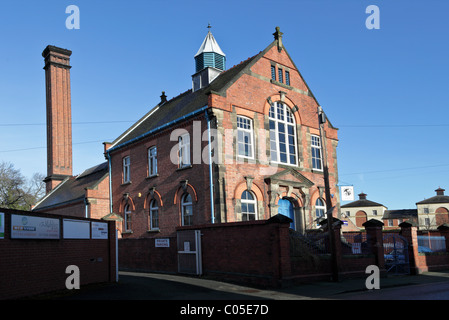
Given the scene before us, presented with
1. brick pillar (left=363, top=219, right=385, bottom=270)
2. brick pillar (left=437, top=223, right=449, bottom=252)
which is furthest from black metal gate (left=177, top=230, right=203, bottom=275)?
brick pillar (left=437, top=223, right=449, bottom=252)

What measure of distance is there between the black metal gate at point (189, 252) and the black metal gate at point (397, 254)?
958cm

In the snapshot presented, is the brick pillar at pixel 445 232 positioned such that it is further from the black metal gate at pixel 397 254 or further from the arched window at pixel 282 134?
the arched window at pixel 282 134

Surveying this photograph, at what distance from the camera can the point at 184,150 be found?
22531 mm

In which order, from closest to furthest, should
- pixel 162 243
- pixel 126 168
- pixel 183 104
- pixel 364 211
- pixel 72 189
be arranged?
1. pixel 162 243
2. pixel 183 104
3. pixel 126 168
4. pixel 72 189
5. pixel 364 211

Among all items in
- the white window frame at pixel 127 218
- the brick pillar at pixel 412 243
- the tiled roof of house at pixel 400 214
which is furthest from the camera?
the tiled roof of house at pixel 400 214

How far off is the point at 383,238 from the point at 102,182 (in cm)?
1795

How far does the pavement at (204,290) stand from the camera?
12500 millimetres

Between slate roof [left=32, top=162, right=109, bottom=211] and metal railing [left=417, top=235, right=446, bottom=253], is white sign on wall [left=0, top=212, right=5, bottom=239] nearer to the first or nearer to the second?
slate roof [left=32, top=162, right=109, bottom=211]

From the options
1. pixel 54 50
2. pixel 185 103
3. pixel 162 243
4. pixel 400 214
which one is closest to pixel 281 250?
pixel 162 243

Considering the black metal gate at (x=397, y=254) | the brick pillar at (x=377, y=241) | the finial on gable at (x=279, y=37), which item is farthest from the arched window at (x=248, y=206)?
the finial on gable at (x=279, y=37)

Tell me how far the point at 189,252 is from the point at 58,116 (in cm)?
2837

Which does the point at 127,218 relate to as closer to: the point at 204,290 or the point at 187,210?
the point at 187,210

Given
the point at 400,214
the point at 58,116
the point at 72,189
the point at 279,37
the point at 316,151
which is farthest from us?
the point at 400,214
